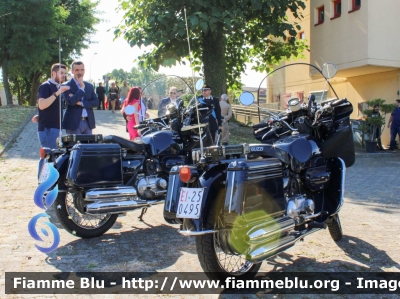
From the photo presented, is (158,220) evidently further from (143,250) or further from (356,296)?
(356,296)

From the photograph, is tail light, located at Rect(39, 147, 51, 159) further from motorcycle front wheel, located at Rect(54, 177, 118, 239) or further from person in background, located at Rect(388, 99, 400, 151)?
person in background, located at Rect(388, 99, 400, 151)

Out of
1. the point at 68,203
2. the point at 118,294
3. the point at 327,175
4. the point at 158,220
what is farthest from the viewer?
the point at 158,220

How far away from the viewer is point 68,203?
5.29 meters

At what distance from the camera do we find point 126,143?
5633mm

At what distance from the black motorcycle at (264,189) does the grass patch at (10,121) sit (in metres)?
10.2

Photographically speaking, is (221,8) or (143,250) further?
(221,8)

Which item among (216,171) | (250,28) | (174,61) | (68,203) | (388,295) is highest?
(250,28)

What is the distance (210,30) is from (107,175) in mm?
9761

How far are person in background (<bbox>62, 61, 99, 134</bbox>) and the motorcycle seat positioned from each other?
116 cm

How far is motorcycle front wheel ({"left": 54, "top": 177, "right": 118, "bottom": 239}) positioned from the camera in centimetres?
518

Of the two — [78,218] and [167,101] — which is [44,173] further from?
Answer: [167,101]

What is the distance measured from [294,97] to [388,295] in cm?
215

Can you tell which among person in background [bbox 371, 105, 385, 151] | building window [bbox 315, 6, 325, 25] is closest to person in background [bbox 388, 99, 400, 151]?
person in background [bbox 371, 105, 385, 151]

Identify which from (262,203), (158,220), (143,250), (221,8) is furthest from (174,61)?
(262,203)
